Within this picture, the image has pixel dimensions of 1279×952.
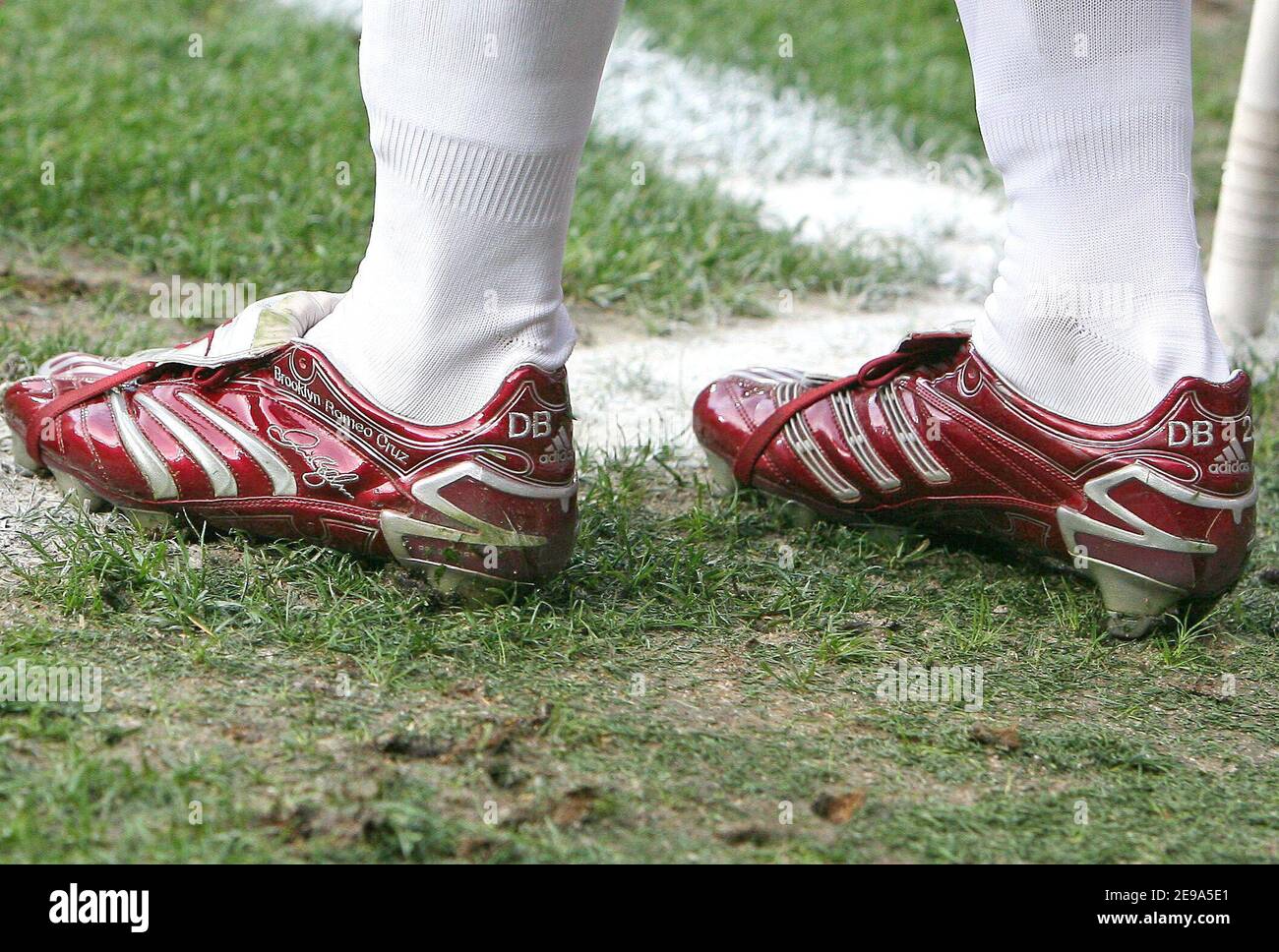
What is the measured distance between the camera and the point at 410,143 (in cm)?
158

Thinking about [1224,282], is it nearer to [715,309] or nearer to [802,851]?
[715,309]

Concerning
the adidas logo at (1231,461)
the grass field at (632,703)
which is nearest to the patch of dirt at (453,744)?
the grass field at (632,703)

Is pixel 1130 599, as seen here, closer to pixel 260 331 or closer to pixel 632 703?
pixel 632 703

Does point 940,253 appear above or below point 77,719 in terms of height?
above

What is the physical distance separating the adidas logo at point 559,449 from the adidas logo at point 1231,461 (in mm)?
741

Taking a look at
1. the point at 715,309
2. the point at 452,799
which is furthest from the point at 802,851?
the point at 715,309

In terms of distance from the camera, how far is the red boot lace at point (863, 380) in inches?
74.4

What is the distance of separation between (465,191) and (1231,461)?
3.05 feet

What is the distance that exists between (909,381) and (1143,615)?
42cm

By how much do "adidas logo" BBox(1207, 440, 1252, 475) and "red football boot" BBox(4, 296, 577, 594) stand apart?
0.75m

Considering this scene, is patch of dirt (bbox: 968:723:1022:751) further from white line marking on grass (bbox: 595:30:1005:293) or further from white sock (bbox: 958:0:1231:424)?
white line marking on grass (bbox: 595:30:1005:293)

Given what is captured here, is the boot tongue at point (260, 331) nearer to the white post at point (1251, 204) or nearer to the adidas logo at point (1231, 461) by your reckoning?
the adidas logo at point (1231, 461)

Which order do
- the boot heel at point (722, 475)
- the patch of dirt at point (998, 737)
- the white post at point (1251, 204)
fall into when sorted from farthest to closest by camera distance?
1. the white post at point (1251, 204)
2. the boot heel at point (722, 475)
3. the patch of dirt at point (998, 737)

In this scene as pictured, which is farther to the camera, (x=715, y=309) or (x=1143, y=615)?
(x=715, y=309)
